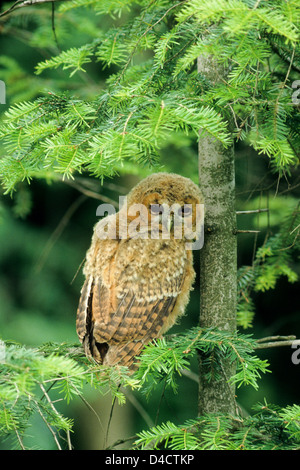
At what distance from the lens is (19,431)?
81.8 inches

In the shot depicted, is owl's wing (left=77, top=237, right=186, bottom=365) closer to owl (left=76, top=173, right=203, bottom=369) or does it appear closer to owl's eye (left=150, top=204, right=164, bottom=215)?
owl (left=76, top=173, right=203, bottom=369)

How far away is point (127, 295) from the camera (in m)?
2.70

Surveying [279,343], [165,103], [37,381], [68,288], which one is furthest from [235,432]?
[68,288]

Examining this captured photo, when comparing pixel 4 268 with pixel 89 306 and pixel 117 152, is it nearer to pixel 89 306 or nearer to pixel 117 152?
pixel 89 306

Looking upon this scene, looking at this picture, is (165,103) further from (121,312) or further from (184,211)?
(121,312)

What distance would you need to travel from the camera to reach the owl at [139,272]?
105 inches

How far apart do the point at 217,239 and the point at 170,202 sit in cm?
34

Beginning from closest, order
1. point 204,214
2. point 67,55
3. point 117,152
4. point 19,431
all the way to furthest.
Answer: point 117,152, point 19,431, point 67,55, point 204,214

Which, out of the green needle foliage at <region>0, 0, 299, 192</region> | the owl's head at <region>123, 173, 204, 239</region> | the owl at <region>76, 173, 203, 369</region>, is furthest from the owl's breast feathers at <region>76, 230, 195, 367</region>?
the green needle foliage at <region>0, 0, 299, 192</region>

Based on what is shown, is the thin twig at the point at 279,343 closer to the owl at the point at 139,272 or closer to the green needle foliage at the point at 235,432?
the green needle foliage at the point at 235,432

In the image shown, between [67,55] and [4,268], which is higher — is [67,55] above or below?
above

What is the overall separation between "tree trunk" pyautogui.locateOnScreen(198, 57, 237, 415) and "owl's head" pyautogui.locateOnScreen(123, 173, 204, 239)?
84 mm

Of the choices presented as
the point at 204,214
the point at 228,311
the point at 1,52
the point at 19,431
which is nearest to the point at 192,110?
the point at 204,214
